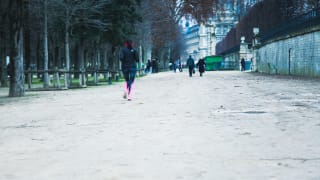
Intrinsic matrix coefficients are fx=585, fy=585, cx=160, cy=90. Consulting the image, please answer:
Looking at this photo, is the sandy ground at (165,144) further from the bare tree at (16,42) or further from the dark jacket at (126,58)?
the bare tree at (16,42)

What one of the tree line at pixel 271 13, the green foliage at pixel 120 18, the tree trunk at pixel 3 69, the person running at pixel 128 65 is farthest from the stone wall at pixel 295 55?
the tree trunk at pixel 3 69

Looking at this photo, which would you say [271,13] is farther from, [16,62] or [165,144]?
[165,144]

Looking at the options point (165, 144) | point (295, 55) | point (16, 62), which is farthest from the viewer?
point (295, 55)

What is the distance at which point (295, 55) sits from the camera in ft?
144

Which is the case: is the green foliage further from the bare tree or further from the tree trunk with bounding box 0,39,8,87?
the bare tree

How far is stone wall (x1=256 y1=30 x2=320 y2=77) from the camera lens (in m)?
37.8

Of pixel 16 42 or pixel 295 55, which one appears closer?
pixel 16 42

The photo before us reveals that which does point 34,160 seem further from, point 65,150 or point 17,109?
point 17,109

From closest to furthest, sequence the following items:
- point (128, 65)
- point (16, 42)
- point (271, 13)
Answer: point (128, 65) → point (16, 42) → point (271, 13)

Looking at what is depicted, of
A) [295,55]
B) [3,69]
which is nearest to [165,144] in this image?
[3,69]

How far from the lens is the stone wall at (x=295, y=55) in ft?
124

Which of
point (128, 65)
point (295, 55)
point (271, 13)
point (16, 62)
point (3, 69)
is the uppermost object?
point (271, 13)

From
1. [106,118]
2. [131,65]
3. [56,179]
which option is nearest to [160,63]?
[131,65]

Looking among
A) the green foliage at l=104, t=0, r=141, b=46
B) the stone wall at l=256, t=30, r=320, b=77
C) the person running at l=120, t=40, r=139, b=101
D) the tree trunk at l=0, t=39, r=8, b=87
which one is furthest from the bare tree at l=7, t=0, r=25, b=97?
the stone wall at l=256, t=30, r=320, b=77
